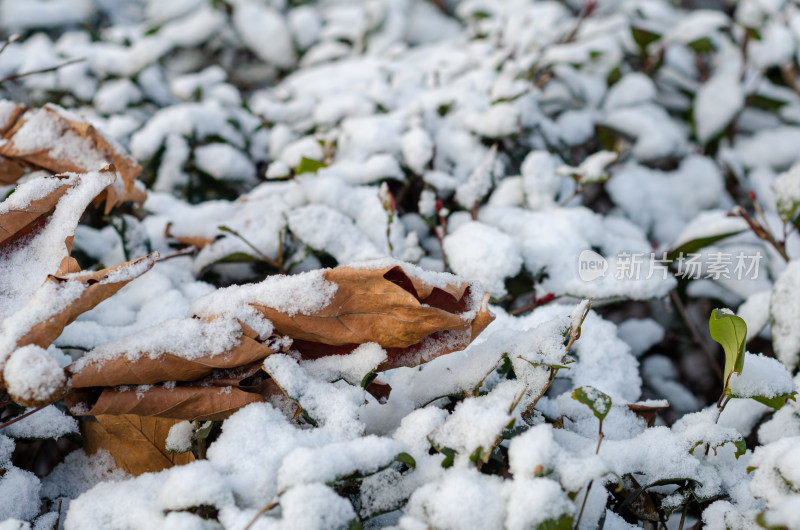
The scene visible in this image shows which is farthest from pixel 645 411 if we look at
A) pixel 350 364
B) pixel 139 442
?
pixel 139 442

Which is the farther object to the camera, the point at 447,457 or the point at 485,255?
the point at 485,255

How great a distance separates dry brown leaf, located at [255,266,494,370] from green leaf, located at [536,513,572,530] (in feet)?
0.74

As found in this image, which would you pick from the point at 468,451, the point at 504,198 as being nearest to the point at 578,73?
the point at 504,198

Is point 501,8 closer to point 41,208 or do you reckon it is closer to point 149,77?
point 149,77

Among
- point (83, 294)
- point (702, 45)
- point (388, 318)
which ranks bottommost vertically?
point (702, 45)

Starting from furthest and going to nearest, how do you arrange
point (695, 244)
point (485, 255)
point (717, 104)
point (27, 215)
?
point (717, 104), point (695, 244), point (485, 255), point (27, 215)

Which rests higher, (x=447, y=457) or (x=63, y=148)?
(x=63, y=148)

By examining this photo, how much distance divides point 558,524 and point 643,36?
1.51m

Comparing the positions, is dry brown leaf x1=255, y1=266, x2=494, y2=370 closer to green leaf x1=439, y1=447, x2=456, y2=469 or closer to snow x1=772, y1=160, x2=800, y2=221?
green leaf x1=439, y1=447, x2=456, y2=469

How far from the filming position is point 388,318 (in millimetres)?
719

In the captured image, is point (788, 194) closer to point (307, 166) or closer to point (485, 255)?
point (485, 255)

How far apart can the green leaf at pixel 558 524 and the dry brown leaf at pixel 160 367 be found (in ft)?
1.19

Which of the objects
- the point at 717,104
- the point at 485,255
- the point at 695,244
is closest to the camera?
the point at 485,255

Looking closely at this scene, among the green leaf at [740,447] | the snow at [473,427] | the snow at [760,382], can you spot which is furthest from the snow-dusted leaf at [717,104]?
the snow at [473,427]
